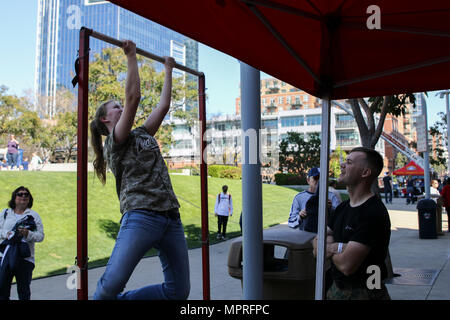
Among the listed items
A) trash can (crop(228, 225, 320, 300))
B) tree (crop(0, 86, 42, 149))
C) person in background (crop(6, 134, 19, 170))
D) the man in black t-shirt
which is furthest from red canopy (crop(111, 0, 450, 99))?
tree (crop(0, 86, 42, 149))

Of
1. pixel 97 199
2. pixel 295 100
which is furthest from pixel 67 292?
pixel 295 100

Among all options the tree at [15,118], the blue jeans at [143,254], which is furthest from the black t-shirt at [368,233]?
the tree at [15,118]

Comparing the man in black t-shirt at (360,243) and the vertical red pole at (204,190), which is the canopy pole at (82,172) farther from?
the man in black t-shirt at (360,243)

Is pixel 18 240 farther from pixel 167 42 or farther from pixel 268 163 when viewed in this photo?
pixel 167 42

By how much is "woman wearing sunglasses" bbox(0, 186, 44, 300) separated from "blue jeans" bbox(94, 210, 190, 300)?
2945 millimetres

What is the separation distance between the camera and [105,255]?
1052 centimetres

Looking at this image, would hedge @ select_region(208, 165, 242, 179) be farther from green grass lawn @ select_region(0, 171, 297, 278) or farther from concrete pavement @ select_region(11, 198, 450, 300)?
concrete pavement @ select_region(11, 198, 450, 300)

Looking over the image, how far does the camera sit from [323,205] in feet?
10.7

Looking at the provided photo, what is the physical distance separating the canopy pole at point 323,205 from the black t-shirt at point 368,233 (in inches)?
20.6

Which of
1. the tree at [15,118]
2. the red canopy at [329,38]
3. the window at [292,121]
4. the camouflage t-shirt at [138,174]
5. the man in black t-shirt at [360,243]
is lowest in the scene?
the man in black t-shirt at [360,243]

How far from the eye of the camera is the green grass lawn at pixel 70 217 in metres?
10.3

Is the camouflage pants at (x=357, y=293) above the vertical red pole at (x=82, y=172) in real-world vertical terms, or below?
below

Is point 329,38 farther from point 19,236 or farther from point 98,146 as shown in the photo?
point 19,236

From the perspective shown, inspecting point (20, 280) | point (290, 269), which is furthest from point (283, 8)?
point (20, 280)
